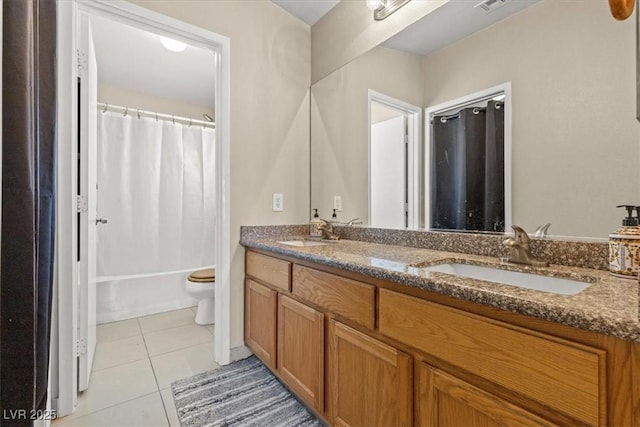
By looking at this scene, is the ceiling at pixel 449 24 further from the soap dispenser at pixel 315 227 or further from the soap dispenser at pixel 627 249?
the soap dispenser at pixel 315 227

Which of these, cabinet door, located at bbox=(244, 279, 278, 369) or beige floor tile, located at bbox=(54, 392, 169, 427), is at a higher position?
cabinet door, located at bbox=(244, 279, 278, 369)

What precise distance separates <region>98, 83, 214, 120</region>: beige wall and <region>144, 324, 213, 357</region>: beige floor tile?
2.03 metres

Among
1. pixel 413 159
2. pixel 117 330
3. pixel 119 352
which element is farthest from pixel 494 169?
pixel 117 330

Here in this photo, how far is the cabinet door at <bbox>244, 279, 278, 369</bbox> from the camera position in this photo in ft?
5.31

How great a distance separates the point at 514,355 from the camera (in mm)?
658

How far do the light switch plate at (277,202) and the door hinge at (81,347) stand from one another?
1259 mm

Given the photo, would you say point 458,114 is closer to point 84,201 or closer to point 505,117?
point 505,117

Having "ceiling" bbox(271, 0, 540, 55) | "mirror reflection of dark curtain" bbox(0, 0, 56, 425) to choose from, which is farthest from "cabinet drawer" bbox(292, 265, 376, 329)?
"ceiling" bbox(271, 0, 540, 55)

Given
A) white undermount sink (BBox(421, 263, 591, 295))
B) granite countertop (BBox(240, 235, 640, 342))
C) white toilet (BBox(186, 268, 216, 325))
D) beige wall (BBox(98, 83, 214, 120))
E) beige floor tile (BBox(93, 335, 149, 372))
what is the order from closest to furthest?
1. granite countertop (BBox(240, 235, 640, 342))
2. white undermount sink (BBox(421, 263, 591, 295))
3. beige floor tile (BBox(93, 335, 149, 372))
4. white toilet (BBox(186, 268, 216, 325))
5. beige wall (BBox(98, 83, 214, 120))

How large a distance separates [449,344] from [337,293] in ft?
1.55

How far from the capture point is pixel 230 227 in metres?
1.89

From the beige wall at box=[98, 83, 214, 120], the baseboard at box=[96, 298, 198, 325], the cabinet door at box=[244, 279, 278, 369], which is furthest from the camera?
the beige wall at box=[98, 83, 214, 120]

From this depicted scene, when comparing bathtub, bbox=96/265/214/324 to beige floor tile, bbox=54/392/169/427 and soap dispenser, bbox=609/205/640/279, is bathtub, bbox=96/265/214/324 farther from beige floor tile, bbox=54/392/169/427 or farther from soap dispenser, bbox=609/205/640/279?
soap dispenser, bbox=609/205/640/279

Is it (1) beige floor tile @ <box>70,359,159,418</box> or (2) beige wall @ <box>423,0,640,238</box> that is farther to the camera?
(1) beige floor tile @ <box>70,359,159,418</box>
